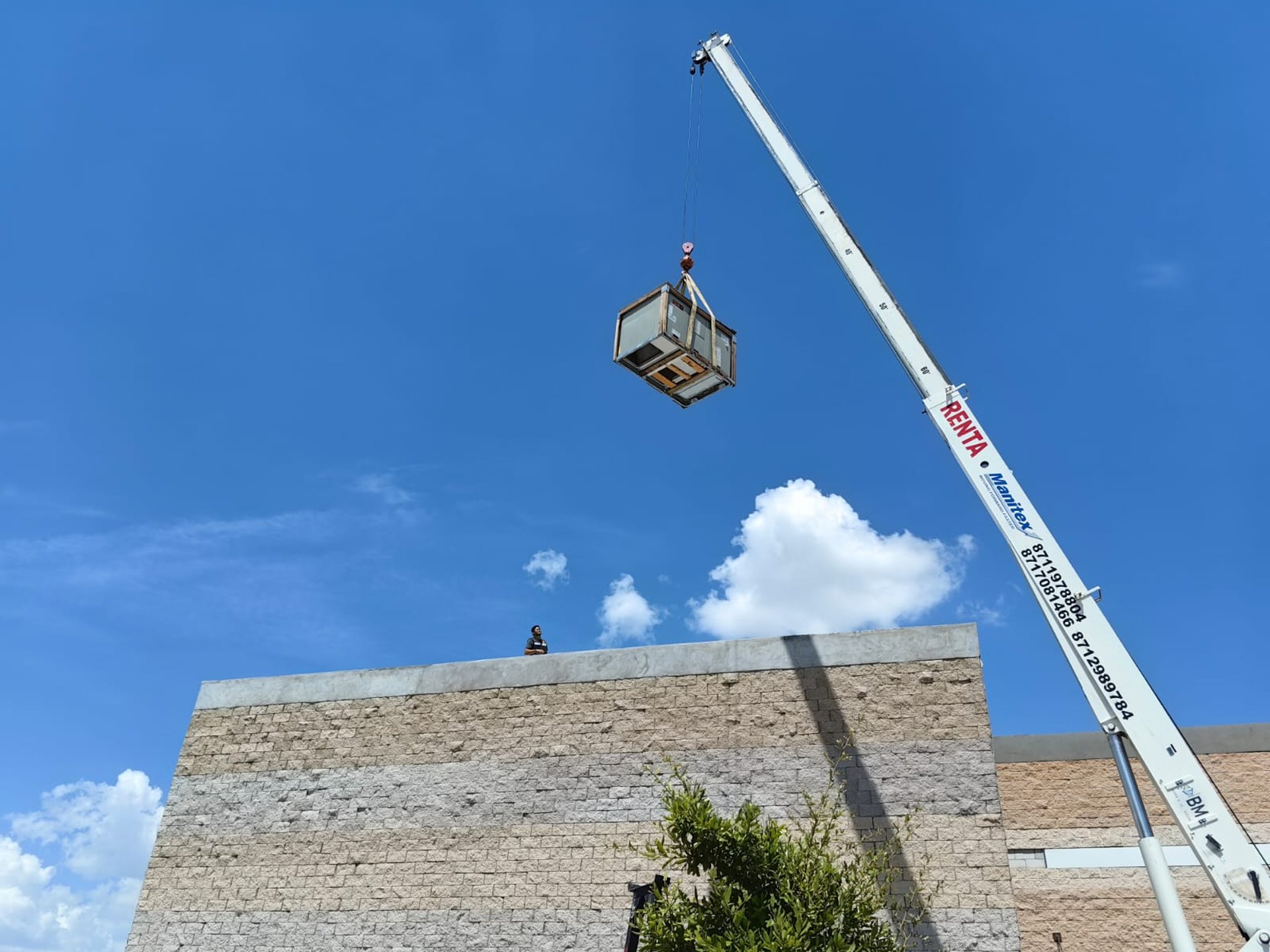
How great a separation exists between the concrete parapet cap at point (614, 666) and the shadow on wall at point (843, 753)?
3cm

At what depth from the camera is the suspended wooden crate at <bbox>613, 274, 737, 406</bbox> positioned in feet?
40.7

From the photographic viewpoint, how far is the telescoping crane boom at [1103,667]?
8891mm

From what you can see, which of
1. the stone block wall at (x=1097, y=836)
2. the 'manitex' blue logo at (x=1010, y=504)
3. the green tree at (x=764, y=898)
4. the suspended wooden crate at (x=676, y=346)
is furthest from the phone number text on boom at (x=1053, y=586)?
the stone block wall at (x=1097, y=836)

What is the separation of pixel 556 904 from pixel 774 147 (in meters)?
11.9

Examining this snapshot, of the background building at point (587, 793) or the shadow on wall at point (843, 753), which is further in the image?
the background building at point (587, 793)

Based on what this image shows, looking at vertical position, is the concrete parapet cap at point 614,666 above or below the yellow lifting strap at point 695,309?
below

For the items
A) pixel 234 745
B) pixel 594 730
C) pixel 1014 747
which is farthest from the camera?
pixel 1014 747

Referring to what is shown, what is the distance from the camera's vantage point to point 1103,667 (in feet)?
33.6

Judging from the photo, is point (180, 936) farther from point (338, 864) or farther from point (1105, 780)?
point (1105, 780)

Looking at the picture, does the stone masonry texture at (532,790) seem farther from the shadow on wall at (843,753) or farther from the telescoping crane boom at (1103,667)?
the telescoping crane boom at (1103,667)

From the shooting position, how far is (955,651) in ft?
40.4

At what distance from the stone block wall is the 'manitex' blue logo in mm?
7561

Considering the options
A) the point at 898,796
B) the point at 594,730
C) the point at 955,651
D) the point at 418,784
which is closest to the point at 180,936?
the point at 418,784

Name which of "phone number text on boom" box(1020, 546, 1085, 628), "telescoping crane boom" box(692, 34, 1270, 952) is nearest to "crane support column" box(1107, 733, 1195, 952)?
"telescoping crane boom" box(692, 34, 1270, 952)
